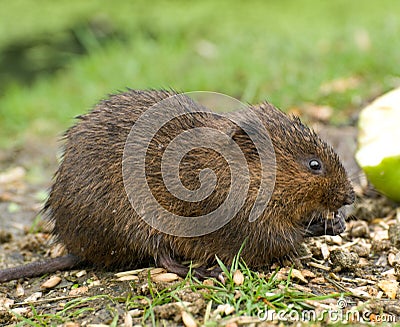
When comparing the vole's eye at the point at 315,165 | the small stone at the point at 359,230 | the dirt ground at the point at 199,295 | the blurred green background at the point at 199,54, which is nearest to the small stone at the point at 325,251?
the dirt ground at the point at 199,295

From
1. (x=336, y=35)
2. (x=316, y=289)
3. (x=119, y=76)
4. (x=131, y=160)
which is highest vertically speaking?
(x=336, y=35)

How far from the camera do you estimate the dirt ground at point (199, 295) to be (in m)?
3.25

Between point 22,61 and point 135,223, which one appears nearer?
point 135,223

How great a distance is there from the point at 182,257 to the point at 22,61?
8.09m

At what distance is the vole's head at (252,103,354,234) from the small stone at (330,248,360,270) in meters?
0.25

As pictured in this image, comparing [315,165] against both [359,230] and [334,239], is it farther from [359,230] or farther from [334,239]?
[359,230]

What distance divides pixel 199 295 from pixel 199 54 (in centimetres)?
556

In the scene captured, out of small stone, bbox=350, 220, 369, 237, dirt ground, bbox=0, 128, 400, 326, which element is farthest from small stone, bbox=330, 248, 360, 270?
small stone, bbox=350, 220, 369, 237

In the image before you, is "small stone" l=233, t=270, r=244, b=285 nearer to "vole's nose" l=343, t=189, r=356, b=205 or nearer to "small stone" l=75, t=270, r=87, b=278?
"vole's nose" l=343, t=189, r=356, b=205

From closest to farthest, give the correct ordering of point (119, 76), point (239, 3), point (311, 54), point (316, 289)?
point (316, 289), point (311, 54), point (119, 76), point (239, 3)

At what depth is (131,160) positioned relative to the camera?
3.61 m

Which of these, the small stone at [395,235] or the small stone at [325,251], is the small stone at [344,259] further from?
the small stone at [395,235]

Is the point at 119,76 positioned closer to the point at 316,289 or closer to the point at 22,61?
the point at 22,61

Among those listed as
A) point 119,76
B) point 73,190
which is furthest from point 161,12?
point 73,190
